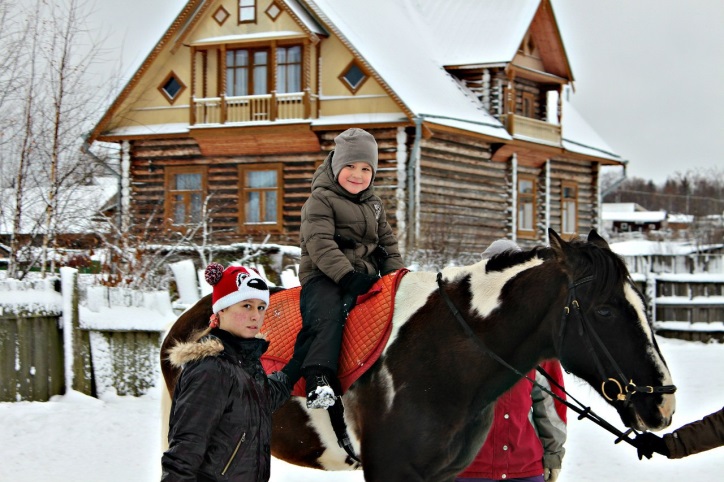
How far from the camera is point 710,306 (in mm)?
16016

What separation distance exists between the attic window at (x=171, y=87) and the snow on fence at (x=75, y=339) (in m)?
13.6

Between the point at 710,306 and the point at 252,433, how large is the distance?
574 inches

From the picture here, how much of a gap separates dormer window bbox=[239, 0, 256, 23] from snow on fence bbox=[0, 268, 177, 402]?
13.0 meters

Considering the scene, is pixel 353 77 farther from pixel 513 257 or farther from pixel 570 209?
pixel 513 257

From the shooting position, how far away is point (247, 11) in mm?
21219

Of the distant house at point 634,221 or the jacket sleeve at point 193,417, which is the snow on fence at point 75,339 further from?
the distant house at point 634,221

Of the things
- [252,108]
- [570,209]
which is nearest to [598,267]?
[252,108]

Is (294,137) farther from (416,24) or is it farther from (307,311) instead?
(307,311)

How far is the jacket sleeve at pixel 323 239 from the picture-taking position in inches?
168

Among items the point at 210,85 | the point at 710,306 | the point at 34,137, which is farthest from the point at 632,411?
the point at 210,85

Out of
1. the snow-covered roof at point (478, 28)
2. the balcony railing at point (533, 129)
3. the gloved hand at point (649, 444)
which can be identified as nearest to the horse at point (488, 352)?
the gloved hand at point (649, 444)

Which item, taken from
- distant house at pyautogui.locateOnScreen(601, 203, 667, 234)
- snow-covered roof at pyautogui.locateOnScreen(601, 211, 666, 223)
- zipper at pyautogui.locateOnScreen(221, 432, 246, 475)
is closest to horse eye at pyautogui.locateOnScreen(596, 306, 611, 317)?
zipper at pyautogui.locateOnScreen(221, 432, 246, 475)

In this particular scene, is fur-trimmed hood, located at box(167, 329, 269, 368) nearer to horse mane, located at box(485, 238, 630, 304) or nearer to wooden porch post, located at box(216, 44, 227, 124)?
horse mane, located at box(485, 238, 630, 304)

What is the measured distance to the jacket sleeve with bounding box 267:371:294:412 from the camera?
3.57 meters
